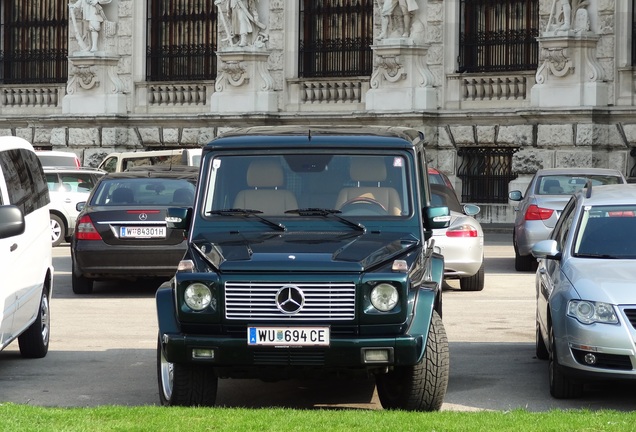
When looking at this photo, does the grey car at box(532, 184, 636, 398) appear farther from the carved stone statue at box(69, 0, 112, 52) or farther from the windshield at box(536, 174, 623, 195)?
the carved stone statue at box(69, 0, 112, 52)

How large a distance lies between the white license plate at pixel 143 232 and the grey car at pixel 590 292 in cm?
678

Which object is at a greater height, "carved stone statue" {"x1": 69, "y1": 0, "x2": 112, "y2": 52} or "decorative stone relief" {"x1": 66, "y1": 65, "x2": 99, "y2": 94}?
"carved stone statue" {"x1": 69, "y1": 0, "x2": 112, "y2": 52}

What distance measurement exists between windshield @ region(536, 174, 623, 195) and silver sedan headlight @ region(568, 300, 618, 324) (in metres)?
11.9

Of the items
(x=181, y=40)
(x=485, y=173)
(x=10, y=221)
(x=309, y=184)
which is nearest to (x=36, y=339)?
(x=10, y=221)

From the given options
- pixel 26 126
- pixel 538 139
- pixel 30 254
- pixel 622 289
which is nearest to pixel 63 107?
pixel 26 126

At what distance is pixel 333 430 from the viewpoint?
8859 millimetres

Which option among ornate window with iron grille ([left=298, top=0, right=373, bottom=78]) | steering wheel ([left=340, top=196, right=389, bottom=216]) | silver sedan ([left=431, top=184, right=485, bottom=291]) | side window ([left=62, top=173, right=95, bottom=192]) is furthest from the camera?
ornate window with iron grille ([left=298, top=0, right=373, bottom=78])

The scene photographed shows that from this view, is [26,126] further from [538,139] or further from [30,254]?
[30,254]

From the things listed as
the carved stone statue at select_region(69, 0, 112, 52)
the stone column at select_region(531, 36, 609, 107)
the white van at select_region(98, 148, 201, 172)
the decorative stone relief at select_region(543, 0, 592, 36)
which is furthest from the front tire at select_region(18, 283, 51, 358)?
the carved stone statue at select_region(69, 0, 112, 52)

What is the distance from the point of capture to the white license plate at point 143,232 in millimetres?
18156

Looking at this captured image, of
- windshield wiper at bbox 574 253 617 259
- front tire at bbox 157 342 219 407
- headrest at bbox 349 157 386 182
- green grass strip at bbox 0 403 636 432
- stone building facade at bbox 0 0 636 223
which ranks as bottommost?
green grass strip at bbox 0 403 636 432

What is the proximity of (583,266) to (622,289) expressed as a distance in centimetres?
67

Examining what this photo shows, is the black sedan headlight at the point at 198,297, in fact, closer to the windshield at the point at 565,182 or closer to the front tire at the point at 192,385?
the front tire at the point at 192,385

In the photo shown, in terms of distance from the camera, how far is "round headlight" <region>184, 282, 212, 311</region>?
962cm
